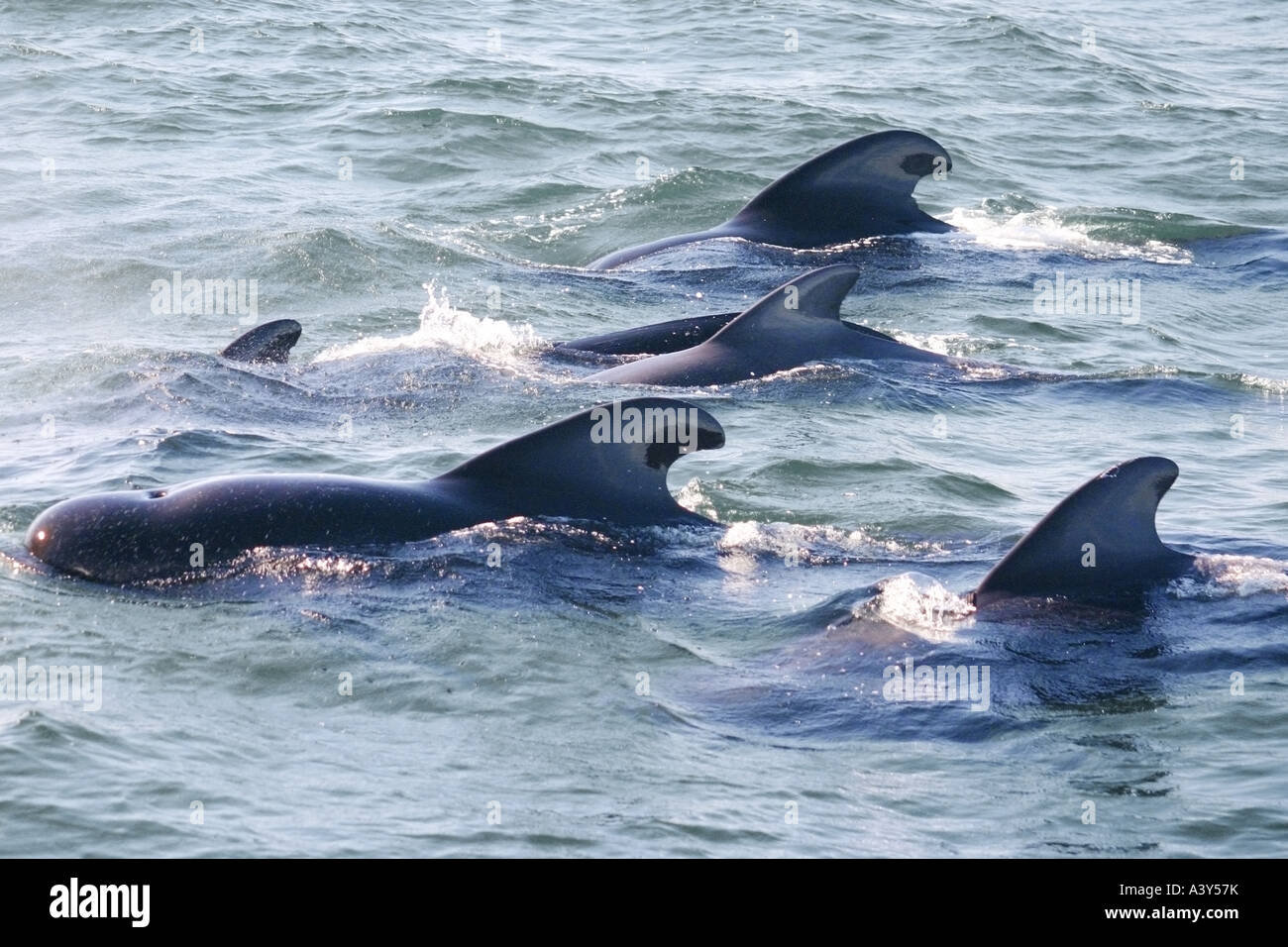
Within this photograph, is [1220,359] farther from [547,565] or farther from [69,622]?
[69,622]

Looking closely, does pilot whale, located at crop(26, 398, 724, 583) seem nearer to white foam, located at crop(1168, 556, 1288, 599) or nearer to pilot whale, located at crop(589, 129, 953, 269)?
white foam, located at crop(1168, 556, 1288, 599)

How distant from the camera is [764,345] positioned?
13.2 m

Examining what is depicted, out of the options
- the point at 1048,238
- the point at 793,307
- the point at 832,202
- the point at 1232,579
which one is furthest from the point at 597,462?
the point at 1048,238

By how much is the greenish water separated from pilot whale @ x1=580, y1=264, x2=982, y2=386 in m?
0.23

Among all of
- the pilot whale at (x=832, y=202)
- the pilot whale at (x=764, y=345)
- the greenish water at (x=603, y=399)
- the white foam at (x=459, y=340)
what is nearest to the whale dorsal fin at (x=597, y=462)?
the greenish water at (x=603, y=399)

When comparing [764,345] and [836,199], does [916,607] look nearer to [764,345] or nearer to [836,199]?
[764,345]

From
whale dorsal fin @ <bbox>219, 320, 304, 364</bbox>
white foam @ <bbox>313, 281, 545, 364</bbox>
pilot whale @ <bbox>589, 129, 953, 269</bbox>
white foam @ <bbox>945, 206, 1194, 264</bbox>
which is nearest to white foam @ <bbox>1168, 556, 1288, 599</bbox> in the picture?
white foam @ <bbox>313, 281, 545, 364</bbox>

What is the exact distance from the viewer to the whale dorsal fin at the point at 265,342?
13.7 meters

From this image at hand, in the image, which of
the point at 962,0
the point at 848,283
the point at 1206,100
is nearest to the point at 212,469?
the point at 848,283

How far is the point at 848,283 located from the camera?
499 inches

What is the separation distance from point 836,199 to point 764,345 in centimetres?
396

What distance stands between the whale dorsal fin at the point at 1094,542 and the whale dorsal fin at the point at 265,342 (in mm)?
6763

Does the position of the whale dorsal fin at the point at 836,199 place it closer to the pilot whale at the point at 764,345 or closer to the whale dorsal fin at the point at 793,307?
the pilot whale at the point at 764,345

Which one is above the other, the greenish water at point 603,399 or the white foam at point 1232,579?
the white foam at point 1232,579
